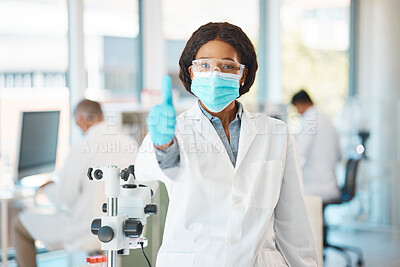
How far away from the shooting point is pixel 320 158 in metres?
4.33

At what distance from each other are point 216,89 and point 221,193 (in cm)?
29

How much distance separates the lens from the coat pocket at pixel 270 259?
5.22ft

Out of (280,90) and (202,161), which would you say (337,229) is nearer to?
(280,90)

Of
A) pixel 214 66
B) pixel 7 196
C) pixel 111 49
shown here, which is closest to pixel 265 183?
pixel 214 66

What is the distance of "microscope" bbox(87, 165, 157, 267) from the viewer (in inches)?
57.6

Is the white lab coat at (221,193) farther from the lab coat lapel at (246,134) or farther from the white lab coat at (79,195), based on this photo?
the white lab coat at (79,195)

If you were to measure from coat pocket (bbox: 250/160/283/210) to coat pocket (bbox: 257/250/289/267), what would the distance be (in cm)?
13

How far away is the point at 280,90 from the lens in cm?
641

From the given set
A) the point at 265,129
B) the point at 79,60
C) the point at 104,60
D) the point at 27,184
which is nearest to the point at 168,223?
the point at 265,129

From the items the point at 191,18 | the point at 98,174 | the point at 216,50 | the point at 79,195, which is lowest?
the point at 79,195

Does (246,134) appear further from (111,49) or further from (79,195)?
(111,49)

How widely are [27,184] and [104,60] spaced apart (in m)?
1.52

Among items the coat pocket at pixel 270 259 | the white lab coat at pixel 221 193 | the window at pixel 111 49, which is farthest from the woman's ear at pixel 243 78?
the window at pixel 111 49

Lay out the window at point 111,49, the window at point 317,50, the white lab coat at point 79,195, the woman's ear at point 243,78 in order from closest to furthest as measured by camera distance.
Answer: the woman's ear at point 243,78 < the white lab coat at point 79,195 < the window at point 111,49 < the window at point 317,50
